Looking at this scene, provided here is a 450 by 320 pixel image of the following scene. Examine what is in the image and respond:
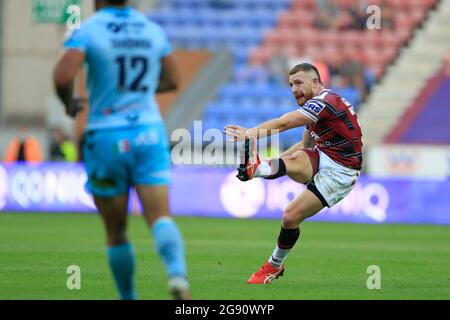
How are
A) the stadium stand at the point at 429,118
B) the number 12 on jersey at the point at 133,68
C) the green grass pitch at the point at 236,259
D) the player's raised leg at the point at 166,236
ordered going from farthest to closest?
the stadium stand at the point at 429,118 < the green grass pitch at the point at 236,259 < the number 12 on jersey at the point at 133,68 < the player's raised leg at the point at 166,236

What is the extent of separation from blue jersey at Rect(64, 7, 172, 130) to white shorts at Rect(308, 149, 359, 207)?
11.5 ft

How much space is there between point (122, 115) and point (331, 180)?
377cm

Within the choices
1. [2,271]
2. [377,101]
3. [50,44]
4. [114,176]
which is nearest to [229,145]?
[377,101]

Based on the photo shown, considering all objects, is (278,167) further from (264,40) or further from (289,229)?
(264,40)

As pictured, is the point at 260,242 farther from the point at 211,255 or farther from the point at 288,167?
the point at 288,167

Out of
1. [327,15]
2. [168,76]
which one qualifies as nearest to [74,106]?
[168,76]

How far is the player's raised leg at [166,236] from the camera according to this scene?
7.15 m

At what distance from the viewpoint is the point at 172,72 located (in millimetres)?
7699

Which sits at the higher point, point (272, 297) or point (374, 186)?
point (272, 297)

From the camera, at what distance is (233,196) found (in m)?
23.3

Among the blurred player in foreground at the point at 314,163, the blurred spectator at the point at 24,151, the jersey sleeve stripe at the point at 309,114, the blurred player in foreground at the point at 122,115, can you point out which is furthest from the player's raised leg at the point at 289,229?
the blurred spectator at the point at 24,151

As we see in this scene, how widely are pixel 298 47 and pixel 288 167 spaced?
803 inches

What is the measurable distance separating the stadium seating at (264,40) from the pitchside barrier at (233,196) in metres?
4.47

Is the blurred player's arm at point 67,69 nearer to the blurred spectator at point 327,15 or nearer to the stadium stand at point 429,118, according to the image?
the stadium stand at point 429,118
